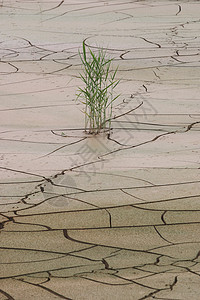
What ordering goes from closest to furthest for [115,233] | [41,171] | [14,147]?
[115,233] < [41,171] < [14,147]

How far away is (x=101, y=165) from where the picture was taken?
3.55m

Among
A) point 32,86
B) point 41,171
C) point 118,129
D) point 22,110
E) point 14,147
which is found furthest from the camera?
point 32,86

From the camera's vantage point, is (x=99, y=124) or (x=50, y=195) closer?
(x=50, y=195)

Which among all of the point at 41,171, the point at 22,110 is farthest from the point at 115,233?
the point at 22,110

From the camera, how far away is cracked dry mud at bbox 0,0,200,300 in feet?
7.44

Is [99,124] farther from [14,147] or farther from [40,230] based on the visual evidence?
[40,230]

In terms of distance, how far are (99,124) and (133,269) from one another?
199 cm

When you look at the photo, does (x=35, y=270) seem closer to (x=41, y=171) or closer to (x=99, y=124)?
(x=41, y=171)

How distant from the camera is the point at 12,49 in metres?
5.82

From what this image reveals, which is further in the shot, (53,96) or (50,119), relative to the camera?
(53,96)

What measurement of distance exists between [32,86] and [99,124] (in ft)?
2.94

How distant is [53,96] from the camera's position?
4.71m

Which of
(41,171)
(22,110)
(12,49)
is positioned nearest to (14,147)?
(41,171)

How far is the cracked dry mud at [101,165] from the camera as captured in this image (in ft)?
7.44
